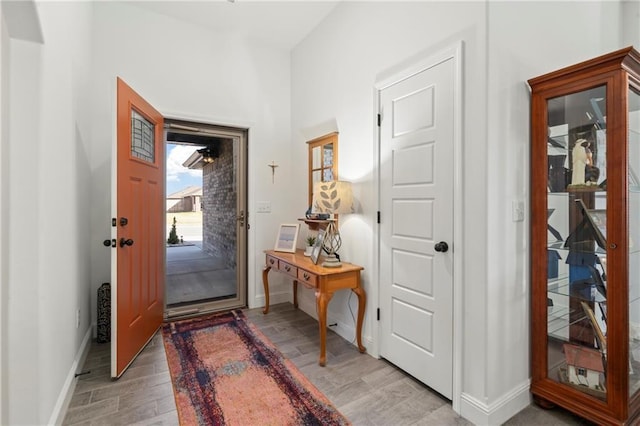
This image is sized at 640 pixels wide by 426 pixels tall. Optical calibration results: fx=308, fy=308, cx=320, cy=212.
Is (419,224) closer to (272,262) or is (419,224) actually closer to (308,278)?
(308,278)

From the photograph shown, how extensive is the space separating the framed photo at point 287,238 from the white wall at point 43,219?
1.83 metres

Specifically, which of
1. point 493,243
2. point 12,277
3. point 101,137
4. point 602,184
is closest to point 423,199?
point 493,243

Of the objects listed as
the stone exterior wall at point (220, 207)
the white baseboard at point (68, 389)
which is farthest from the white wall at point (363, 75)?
the white baseboard at point (68, 389)

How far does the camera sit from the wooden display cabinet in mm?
1634

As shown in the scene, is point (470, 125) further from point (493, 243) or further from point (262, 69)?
point (262, 69)

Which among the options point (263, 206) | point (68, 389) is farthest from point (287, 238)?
point (68, 389)

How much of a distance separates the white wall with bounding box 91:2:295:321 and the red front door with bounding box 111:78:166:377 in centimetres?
41

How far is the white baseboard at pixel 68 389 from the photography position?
1.71 metres

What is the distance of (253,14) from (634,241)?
3.64m

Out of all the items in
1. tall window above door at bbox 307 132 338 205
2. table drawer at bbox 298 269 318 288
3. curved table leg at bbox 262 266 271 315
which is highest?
tall window above door at bbox 307 132 338 205

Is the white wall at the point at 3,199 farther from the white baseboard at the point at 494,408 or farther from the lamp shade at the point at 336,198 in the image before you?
the white baseboard at the point at 494,408

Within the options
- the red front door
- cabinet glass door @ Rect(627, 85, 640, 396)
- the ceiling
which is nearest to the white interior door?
cabinet glass door @ Rect(627, 85, 640, 396)

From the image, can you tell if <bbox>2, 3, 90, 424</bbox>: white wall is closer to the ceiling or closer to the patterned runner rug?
the patterned runner rug

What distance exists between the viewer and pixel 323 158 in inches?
131
